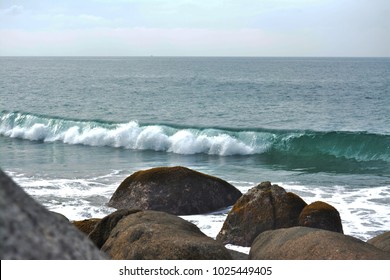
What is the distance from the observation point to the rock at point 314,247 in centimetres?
798

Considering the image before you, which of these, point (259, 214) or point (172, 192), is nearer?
point (259, 214)

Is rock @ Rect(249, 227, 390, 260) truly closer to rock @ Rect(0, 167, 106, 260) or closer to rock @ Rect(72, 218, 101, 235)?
rock @ Rect(72, 218, 101, 235)

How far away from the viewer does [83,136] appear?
129ft

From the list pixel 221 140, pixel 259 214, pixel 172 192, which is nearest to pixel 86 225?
pixel 259 214

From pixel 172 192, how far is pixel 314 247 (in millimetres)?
9148

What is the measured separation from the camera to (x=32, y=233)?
5.45 ft

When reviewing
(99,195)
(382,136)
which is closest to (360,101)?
(382,136)

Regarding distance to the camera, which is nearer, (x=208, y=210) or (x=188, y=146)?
(x=208, y=210)

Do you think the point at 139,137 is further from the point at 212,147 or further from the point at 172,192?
the point at 172,192

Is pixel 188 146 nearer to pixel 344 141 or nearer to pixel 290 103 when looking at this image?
pixel 344 141

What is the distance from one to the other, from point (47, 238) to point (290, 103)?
201ft

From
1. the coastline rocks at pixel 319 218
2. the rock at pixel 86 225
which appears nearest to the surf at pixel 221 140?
the coastline rocks at pixel 319 218

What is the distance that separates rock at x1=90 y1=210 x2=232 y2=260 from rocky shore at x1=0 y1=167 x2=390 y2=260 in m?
0.01

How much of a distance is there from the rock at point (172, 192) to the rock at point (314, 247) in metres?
7.58
